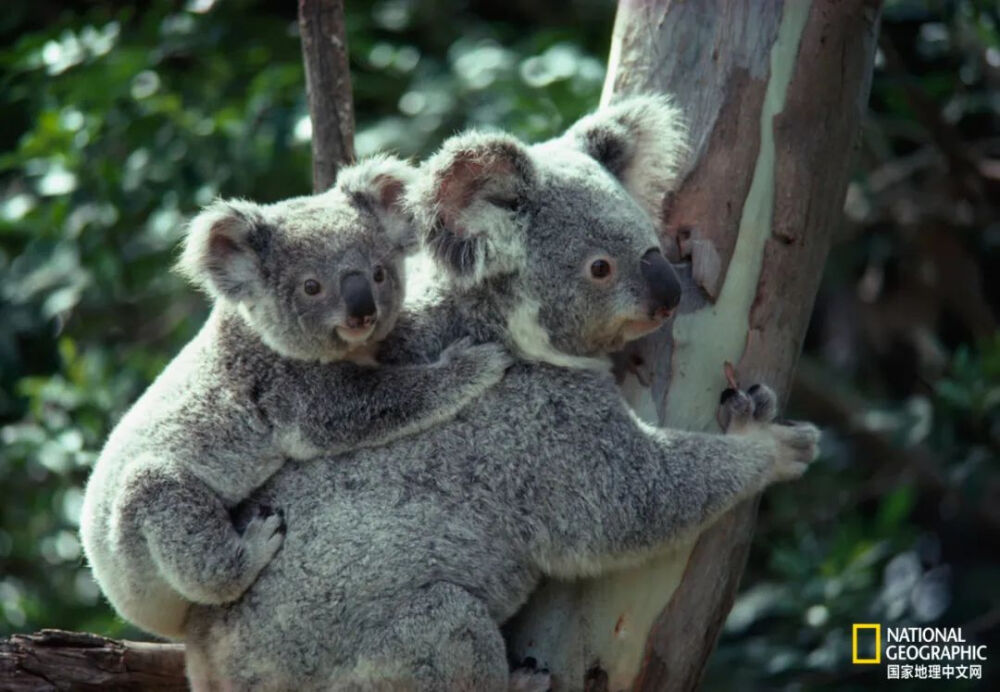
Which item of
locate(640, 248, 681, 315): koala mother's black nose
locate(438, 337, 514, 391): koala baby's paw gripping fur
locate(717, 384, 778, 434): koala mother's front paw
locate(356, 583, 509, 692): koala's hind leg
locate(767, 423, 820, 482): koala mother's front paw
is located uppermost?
locate(640, 248, 681, 315): koala mother's black nose

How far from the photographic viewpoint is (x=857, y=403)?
668 centimetres

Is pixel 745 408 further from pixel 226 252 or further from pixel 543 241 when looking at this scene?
pixel 226 252

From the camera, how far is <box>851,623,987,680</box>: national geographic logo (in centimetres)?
545

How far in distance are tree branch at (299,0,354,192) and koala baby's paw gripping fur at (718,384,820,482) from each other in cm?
172

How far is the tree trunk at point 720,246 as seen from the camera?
359cm

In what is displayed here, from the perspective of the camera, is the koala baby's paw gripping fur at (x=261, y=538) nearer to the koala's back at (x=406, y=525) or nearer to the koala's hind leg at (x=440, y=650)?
the koala's back at (x=406, y=525)

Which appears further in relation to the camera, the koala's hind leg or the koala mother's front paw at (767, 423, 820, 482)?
the koala mother's front paw at (767, 423, 820, 482)

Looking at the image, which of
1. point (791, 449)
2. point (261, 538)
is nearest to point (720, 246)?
point (791, 449)

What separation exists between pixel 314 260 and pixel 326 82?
1.08m

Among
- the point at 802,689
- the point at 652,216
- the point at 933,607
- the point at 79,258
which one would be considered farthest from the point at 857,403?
the point at 79,258

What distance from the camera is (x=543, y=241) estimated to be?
3588 mm

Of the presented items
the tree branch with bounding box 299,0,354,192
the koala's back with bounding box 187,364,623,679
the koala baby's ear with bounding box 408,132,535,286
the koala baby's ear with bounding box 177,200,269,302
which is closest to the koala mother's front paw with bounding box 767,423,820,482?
the koala's back with bounding box 187,364,623,679

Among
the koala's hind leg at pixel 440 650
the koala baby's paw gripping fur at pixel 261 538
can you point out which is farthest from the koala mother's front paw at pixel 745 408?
the koala baby's paw gripping fur at pixel 261 538

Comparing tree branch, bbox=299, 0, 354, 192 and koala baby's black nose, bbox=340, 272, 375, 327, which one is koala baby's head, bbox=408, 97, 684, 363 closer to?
koala baby's black nose, bbox=340, 272, 375, 327
